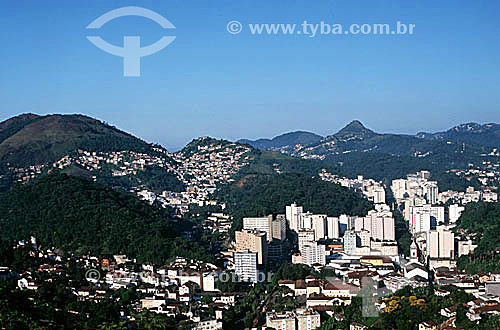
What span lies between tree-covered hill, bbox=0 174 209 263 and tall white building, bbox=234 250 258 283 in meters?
1.47

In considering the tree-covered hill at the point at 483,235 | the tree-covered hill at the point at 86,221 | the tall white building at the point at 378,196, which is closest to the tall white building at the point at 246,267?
the tree-covered hill at the point at 86,221

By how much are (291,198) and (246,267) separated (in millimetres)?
10155

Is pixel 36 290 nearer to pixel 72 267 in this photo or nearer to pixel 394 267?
pixel 72 267

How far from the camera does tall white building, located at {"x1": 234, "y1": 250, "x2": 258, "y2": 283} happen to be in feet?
58.1

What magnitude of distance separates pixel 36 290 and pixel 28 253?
3.55m

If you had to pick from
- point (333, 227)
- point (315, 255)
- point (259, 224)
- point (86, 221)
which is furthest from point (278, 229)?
point (86, 221)

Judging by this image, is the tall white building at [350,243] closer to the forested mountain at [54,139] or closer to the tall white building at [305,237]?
the tall white building at [305,237]

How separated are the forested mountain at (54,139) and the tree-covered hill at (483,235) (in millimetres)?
23759

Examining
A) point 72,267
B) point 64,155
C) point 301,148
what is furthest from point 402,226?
point 301,148

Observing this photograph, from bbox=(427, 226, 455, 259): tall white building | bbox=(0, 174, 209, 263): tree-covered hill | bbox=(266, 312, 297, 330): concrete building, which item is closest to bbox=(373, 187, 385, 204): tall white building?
bbox=(427, 226, 455, 259): tall white building

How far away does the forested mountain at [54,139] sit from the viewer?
133 feet

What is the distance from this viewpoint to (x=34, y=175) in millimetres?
36719

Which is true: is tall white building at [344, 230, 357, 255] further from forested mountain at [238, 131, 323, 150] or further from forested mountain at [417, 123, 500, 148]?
forested mountain at [238, 131, 323, 150]

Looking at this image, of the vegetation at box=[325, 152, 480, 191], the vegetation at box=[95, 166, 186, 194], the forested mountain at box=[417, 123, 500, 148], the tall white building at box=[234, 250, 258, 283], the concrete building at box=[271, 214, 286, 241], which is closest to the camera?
the tall white building at box=[234, 250, 258, 283]
